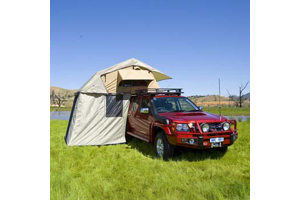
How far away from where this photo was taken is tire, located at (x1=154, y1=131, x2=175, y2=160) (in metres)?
6.24

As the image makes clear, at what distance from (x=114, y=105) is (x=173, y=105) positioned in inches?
98.0

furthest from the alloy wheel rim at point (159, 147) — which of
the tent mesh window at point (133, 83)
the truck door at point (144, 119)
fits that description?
the tent mesh window at point (133, 83)

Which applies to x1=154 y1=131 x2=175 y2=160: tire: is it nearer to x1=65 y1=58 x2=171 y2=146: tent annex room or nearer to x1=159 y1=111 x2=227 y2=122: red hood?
x1=159 y1=111 x2=227 y2=122: red hood

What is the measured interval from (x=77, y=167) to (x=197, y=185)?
9.76 ft

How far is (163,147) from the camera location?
20.9ft

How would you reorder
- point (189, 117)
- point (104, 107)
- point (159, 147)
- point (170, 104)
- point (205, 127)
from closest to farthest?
point (205, 127) < point (189, 117) < point (159, 147) < point (170, 104) < point (104, 107)

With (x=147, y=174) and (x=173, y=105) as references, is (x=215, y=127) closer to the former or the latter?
(x=173, y=105)

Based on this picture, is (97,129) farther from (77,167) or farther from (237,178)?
(237,178)

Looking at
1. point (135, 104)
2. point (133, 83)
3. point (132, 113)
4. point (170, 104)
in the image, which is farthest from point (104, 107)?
point (170, 104)

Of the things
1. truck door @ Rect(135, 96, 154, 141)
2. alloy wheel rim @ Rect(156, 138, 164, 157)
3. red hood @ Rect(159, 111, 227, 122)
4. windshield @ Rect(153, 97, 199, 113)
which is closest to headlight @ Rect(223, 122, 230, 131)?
red hood @ Rect(159, 111, 227, 122)

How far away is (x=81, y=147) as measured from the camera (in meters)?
8.34

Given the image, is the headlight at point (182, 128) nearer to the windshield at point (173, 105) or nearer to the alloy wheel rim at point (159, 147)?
the alloy wheel rim at point (159, 147)
